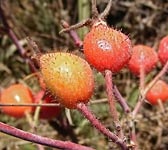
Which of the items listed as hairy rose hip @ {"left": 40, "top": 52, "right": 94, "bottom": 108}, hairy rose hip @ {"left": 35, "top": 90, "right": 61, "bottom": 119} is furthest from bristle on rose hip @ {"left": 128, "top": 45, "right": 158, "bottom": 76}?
hairy rose hip @ {"left": 40, "top": 52, "right": 94, "bottom": 108}

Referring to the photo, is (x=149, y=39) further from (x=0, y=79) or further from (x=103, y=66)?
(x=103, y=66)

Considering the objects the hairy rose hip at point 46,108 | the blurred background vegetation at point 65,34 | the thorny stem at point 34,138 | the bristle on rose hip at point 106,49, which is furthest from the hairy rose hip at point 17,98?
the blurred background vegetation at point 65,34

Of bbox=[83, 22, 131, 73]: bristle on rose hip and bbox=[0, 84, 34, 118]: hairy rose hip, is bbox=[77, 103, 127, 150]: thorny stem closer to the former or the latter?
bbox=[83, 22, 131, 73]: bristle on rose hip

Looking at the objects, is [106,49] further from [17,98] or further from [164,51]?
[17,98]

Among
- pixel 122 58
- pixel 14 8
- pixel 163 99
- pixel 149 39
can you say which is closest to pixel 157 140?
pixel 149 39

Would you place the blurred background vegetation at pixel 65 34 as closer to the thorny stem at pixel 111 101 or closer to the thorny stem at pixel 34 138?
the thorny stem at pixel 111 101

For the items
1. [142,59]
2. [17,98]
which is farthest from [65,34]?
[142,59]
